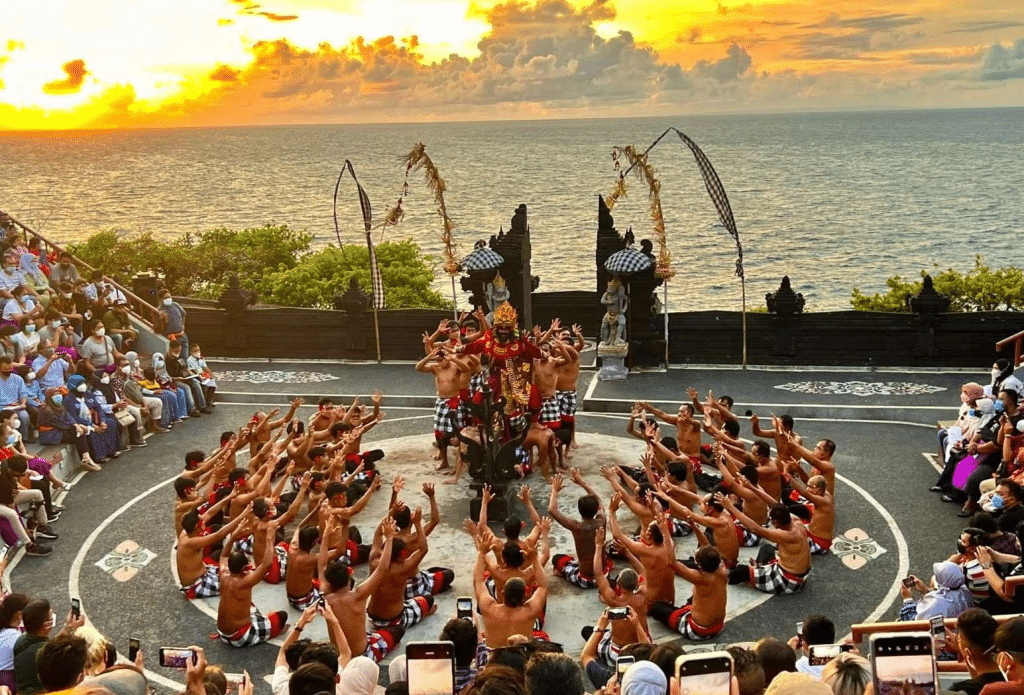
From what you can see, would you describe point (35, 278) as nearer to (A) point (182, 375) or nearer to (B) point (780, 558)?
(A) point (182, 375)

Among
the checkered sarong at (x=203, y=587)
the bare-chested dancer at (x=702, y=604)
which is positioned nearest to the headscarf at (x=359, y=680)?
the bare-chested dancer at (x=702, y=604)

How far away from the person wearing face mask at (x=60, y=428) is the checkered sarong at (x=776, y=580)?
10650mm

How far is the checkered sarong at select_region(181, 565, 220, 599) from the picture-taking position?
13000mm

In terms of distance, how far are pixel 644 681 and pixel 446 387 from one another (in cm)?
999

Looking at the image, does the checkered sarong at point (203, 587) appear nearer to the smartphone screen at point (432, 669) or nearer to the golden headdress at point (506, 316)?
the golden headdress at point (506, 316)

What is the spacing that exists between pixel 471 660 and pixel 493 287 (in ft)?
45.7

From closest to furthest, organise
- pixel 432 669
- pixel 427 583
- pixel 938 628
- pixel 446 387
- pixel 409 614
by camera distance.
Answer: pixel 432 669 → pixel 938 628 → pixel 409 614 → pixel 427 583 → pixel 446 387

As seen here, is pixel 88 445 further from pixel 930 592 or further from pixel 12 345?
pixel 930 592

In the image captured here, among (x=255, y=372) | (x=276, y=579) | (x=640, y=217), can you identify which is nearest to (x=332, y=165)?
(x=640, y=217)

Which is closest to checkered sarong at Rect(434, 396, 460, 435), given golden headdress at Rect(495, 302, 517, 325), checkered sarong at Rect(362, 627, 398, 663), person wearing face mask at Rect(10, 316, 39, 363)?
golden headdress at Rect(495, 302, 517, 325)

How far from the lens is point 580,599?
500 inches

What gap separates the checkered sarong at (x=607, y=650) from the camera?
1038 cm

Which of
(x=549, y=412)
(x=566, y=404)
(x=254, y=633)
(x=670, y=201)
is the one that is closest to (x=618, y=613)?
(x=254, y=633)

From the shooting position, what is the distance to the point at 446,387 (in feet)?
53.7
